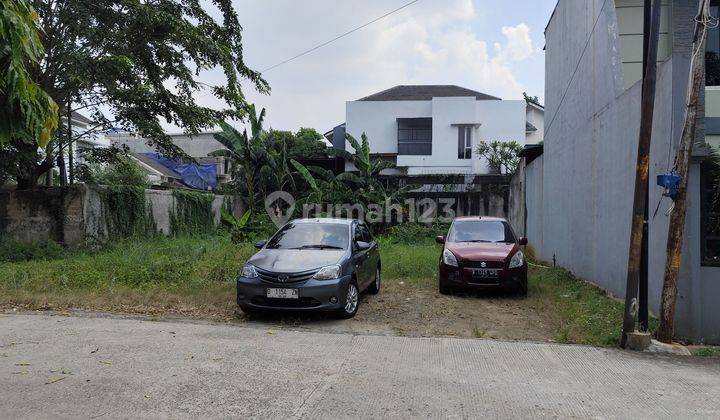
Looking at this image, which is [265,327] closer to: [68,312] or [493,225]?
[68,312]

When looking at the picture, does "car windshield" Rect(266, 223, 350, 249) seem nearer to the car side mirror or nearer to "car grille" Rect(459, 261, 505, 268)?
the car side mirror

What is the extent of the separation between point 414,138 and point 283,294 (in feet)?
82.0

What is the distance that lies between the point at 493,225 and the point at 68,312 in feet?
26.4

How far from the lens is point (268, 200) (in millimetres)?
22578

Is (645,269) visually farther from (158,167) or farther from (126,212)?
(158,167)

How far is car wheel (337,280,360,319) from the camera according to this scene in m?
7.38

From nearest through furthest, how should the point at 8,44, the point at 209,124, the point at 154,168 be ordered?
the point at 8,44
the point at 209,124
the point at 154,168

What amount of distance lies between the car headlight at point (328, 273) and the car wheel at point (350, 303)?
38 cm

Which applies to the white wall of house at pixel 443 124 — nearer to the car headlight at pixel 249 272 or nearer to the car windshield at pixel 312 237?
the car windshield at pixel 312 237

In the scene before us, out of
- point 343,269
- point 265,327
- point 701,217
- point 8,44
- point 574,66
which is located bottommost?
point 265,327

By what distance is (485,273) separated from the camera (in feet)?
30.1

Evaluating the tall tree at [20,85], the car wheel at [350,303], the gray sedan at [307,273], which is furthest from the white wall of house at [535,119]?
the tall tree at [20,85]

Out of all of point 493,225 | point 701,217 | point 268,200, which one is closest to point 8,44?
point 701,217

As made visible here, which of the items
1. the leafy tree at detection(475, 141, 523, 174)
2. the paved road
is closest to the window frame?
the leafy tree at detection(475, 141, 523, 174)
